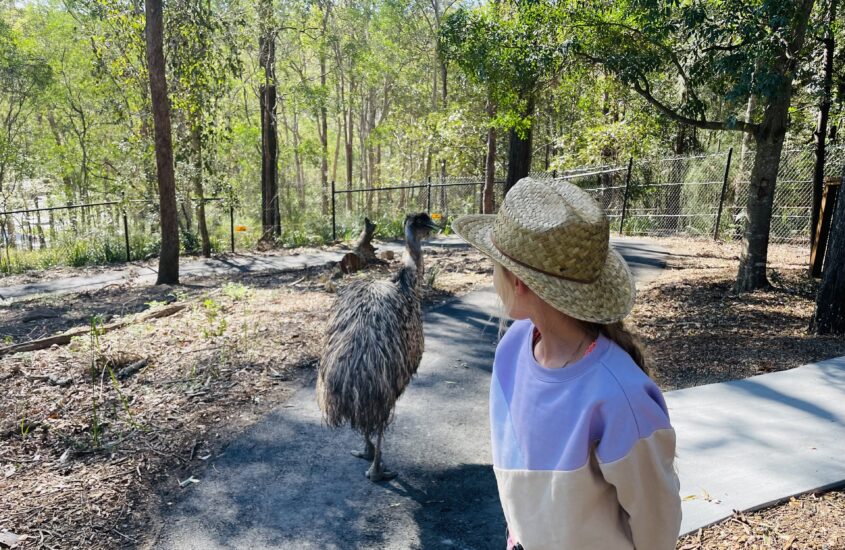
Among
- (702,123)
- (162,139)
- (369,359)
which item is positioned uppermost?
(702,123)

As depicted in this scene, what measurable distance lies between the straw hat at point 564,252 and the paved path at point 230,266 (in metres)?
10.2

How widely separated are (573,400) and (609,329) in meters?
0.27

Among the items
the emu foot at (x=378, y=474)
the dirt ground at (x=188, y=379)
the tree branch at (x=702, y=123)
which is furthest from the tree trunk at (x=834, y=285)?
the emu foot at (x=378, y=474)

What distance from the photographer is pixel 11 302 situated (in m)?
10.5

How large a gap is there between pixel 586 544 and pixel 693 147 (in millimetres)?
21581

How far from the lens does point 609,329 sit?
171cm

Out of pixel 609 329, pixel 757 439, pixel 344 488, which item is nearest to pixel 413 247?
pixel 344 488

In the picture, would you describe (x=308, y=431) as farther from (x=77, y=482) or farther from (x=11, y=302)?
(x=11, y=302)

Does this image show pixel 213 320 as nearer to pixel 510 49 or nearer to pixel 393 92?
pixel 510 49

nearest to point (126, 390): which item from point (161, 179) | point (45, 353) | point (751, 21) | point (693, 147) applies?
point (45, 353)

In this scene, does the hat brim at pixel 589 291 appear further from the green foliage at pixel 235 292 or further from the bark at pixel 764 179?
the green foliage at pixel 235 292

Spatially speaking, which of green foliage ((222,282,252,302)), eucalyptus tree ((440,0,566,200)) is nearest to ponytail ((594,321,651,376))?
eucalyptus tree ((440,0,566,200))

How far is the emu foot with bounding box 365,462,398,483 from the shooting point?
4195 millimetres

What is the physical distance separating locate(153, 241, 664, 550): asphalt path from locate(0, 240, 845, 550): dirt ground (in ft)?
0.83
